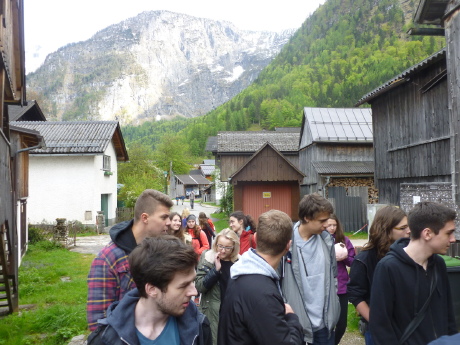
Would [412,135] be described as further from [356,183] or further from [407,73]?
[356,183]

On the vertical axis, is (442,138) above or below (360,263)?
above

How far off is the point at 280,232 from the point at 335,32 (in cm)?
11047

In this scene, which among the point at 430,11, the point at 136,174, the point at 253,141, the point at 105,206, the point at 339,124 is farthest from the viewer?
the point at 136,174

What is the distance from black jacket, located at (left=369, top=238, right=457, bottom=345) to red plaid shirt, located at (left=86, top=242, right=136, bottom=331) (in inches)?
66.1

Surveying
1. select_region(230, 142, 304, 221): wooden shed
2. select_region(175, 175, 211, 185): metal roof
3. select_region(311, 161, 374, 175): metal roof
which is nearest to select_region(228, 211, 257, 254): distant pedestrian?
select_region(311, 161, 374, 175): metal roof

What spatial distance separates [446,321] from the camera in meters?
2.80

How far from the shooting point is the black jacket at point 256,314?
2.29 metres

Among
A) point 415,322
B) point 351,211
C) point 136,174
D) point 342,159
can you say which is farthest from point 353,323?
point 136,174

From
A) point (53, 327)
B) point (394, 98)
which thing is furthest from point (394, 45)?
point (53, 327)

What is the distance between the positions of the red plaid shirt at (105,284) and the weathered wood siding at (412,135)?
1078 centimetres

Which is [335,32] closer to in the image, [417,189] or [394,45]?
[394,45]

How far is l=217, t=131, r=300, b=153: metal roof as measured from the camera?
32.0 metres

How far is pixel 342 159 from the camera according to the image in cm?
2384

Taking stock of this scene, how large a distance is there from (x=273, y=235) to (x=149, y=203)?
3.34 feet
